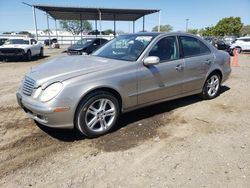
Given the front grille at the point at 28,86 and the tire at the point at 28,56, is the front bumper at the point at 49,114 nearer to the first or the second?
the front grille at the point at 28,86

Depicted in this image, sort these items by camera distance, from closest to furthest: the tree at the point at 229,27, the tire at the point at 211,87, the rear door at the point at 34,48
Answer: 1. the tire at the point at 211,87
2. the rear door at the point at 34,48
3. the tree at the point at 229,27

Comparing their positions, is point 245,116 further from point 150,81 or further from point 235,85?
point 235,85

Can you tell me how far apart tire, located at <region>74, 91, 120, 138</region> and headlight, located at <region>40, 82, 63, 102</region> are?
1.28 feet

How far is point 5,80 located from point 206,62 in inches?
274

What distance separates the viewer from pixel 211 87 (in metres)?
6.25

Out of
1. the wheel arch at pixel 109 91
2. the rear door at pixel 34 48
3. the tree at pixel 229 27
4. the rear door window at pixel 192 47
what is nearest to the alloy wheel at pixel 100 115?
the wheel arch at pixel 109 91

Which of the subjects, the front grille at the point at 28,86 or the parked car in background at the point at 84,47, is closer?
the front grille at the point at 28,86

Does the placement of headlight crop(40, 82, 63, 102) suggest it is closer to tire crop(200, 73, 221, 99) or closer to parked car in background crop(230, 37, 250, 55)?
tire crop(200, 73, 221, 99)

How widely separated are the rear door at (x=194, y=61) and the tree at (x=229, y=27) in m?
59.6

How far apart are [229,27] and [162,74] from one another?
61328 mm

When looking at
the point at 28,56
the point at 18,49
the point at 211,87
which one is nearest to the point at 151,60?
the point at 211,87

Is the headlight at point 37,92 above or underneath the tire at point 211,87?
above

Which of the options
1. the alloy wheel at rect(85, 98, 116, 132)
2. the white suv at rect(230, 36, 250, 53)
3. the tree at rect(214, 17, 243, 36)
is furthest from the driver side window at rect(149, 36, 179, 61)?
the tree at rect(214, 17, 243, 36)

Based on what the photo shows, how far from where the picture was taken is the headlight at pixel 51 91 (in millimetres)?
3712
